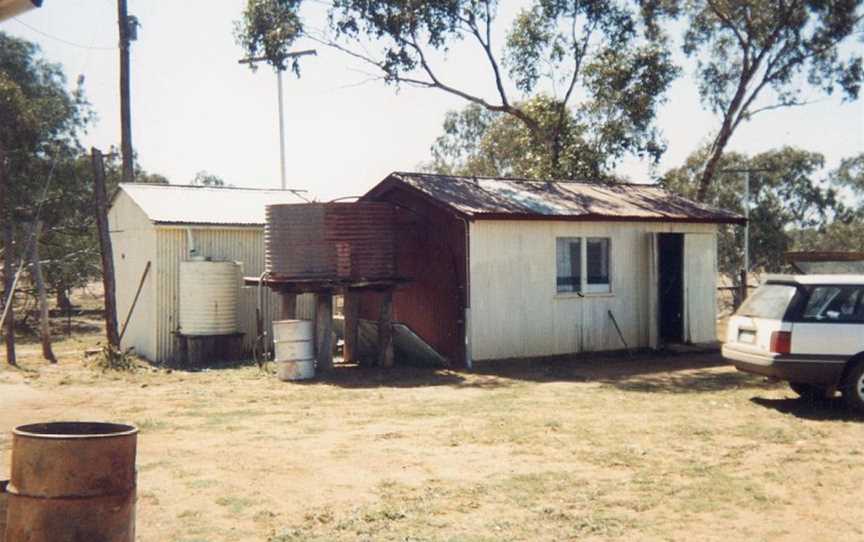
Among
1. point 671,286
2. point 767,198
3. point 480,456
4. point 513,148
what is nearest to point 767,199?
point 767,198

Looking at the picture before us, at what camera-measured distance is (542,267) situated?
15.8 metres

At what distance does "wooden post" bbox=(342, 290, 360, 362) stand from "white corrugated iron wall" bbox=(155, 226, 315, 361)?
2241 millimetres

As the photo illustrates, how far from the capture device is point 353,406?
11531mm

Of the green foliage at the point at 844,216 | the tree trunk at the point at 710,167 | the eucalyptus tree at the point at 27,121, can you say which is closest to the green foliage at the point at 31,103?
the eucalyptus tree at the point at 27,121

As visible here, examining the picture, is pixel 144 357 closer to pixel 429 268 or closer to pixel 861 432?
pixel 429 268

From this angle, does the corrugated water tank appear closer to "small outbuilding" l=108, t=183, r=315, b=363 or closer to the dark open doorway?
"small outbuilding" l=108, t=183, r=315, b=363

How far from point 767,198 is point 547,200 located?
28.4m

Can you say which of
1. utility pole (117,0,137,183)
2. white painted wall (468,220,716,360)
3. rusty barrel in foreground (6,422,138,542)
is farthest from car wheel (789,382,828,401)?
utility pole (117,0,137,183)

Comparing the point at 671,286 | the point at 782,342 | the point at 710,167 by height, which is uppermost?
the point at 710,167

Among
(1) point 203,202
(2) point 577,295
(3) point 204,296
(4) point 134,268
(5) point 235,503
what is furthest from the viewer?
(1) point 203,202

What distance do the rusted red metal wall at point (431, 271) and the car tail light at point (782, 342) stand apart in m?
6.07

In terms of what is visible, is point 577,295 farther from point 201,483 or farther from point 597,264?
point 201,483

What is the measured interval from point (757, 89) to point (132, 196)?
19769 millimetres

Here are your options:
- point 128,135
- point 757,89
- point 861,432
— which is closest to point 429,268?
Answer: point 861,432
